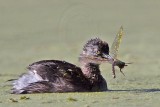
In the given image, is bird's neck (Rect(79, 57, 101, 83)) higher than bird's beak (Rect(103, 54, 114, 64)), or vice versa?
bird's beak (Rect(103, 54, 114, 64))

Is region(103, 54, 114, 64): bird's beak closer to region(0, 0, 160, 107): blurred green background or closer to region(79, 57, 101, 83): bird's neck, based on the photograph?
region(79, 57, 101, 83): bird's neck

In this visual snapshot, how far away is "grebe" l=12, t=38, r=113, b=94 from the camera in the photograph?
33.8 ft

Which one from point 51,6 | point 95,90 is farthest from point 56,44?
point 51,6

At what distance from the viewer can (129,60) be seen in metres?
14.6

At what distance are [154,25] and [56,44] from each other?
15.9 feet

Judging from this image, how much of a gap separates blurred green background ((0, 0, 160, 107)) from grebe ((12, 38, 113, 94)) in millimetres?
116

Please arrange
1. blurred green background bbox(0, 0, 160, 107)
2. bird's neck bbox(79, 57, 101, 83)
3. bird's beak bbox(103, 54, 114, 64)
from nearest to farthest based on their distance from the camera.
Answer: blurred green background bbox(0, 0, 160, 107)
bird's beak bbox(103, 54, 114, 64)
bird's neck bbox(79, 57, 101, 83)

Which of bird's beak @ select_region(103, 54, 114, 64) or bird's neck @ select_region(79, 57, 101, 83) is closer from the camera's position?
bird's beak @ select_region(103, 54, 114, 64)

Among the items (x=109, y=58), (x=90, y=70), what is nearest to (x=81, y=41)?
(x=90, y=70)

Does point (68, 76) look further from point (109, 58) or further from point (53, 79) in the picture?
point (109, 58)

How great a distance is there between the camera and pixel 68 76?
10312mm

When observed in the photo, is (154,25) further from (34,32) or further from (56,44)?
(56,44)

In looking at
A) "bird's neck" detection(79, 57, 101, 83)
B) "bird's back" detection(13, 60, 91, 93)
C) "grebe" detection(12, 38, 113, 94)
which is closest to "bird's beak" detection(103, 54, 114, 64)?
"grebe" detection(12, 38, 113, 94)

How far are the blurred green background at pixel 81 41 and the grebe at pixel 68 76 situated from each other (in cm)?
12
